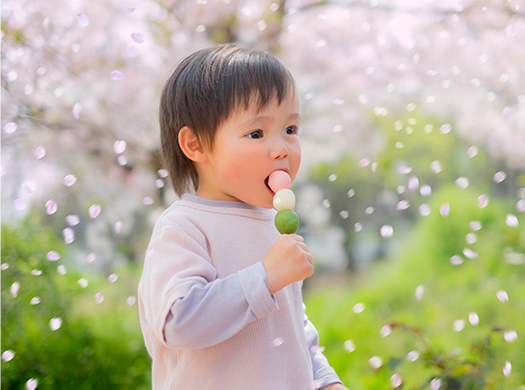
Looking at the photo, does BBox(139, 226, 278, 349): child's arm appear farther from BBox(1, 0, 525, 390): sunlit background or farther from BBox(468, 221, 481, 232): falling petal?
BBox(468, 221, 481, 232): falling petal

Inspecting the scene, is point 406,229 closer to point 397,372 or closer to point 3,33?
point 397,372

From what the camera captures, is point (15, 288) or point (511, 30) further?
point (511, 30)

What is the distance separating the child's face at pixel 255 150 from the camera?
763 mm

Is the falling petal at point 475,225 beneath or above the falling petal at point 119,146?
beneath

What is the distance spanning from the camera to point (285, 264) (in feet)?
2.19

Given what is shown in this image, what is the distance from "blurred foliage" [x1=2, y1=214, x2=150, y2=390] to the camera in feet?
6.12

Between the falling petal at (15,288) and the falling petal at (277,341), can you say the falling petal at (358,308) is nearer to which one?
the falling petal at (15,288)

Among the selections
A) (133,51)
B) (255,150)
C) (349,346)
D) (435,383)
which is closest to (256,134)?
(255,150)

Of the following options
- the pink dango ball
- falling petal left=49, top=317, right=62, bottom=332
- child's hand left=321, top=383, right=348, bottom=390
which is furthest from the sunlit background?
the pink dango ball

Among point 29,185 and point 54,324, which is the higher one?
point 29,185

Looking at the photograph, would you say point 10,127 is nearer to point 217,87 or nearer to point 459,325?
point 217,87

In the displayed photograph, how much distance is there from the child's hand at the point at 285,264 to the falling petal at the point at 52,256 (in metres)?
1.60

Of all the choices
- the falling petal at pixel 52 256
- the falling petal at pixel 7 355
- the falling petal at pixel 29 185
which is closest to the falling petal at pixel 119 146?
the falling petal at pixel 29 185

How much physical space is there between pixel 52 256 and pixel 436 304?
6.83 ft
